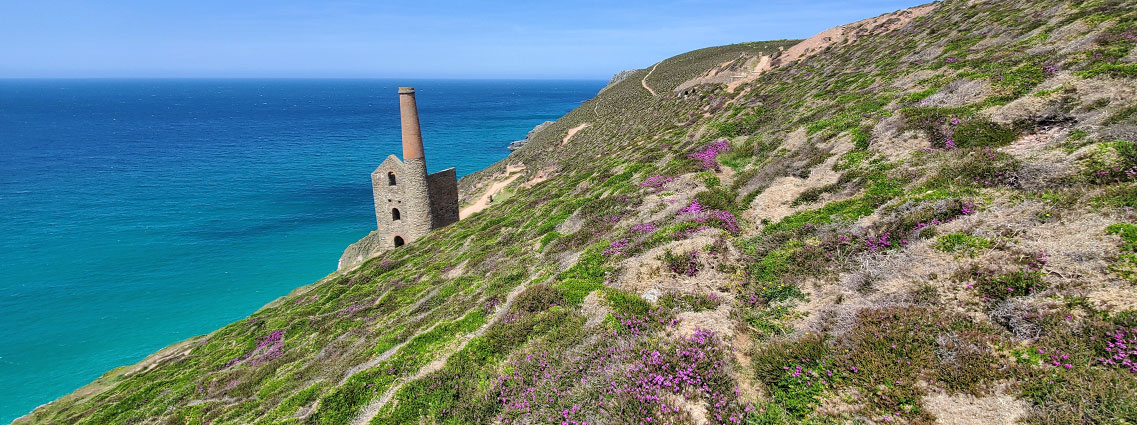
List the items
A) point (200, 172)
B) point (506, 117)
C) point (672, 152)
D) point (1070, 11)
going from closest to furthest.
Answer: point (1070, 11), point (672, 152), point (200, 172), point (506, 117)

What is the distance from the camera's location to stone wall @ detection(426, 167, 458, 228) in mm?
31562

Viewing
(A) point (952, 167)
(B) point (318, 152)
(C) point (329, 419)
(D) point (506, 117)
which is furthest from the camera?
(D) point (506, 117)

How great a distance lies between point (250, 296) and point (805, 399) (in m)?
46.8

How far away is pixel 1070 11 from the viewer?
784 inches

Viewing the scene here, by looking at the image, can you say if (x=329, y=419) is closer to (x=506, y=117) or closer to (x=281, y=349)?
(x=281, y=349)

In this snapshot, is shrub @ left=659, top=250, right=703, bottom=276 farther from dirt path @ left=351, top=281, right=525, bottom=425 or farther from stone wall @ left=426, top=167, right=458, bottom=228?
stone wall @ left=426, top=167, right=458, bottom=228

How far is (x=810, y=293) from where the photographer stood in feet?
27.1

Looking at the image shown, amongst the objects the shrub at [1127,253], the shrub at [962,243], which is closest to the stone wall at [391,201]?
the shrub at [962,243]

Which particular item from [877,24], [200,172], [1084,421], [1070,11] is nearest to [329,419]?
[1084,421]

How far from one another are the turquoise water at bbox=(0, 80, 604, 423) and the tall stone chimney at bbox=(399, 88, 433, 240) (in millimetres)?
18896

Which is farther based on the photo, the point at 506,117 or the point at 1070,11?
the point at 506,117

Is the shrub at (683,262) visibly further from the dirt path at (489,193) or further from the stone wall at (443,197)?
the dirt path at (489,193)

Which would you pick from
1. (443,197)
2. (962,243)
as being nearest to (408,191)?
(443,197)

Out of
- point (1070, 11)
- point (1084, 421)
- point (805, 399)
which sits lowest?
point (805, 399)
